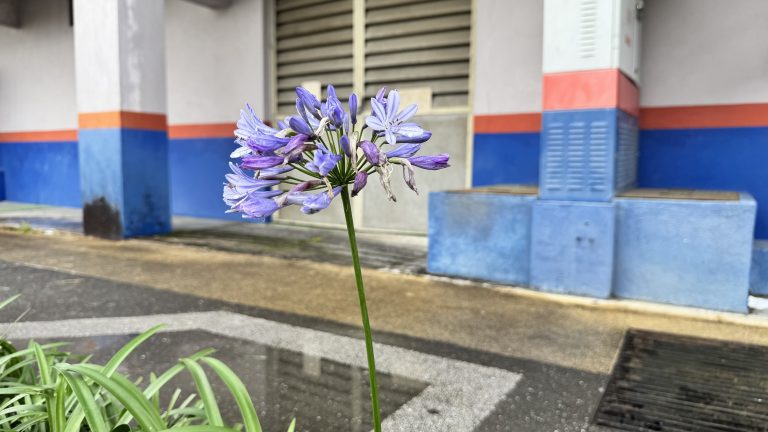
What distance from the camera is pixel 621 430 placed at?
2283 mm

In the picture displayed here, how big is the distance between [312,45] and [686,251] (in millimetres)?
5368

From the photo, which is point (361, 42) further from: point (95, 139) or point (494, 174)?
point (95, 139)

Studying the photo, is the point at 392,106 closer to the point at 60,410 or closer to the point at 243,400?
the point at 243,400

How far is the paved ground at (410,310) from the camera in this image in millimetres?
2779

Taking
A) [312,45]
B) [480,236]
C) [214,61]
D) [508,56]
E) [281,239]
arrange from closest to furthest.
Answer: [480,236]
[508,56]
[281,239]
[312,45]
[214,61]

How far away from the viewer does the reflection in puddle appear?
2.39 meters

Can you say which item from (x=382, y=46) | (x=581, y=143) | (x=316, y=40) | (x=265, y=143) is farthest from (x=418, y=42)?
(x=265, y=143)

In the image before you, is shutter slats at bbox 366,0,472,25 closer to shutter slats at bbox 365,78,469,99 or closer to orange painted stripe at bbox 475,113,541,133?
shutter slats at bbox 365,78,469,99

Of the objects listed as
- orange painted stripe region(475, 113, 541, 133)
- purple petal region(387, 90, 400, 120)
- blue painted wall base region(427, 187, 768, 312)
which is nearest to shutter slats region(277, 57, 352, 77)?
orange painted stripe region(475, 113, 541, 133)

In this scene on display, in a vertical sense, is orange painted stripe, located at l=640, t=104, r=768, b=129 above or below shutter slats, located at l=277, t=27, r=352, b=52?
below

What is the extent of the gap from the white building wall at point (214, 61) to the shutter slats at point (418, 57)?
184 cm

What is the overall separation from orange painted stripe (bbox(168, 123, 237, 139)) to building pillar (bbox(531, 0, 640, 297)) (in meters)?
5.16

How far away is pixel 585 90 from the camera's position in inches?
162

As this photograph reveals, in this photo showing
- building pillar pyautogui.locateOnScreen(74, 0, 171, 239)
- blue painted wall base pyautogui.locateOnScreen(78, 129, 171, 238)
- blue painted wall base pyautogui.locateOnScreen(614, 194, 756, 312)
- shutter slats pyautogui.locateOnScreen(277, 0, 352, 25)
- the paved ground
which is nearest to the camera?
the paved ground
